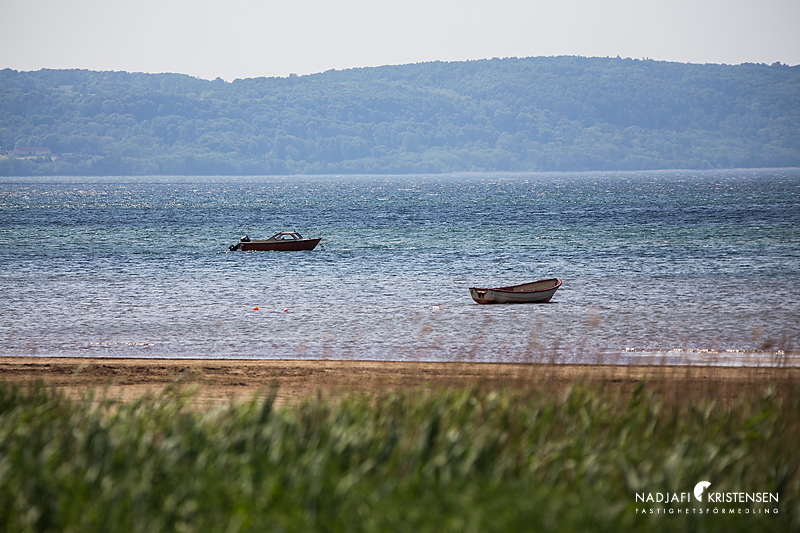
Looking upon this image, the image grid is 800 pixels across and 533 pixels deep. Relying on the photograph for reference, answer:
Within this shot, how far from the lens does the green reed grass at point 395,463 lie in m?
6.51

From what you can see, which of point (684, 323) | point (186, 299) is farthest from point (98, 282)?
point (684, 323)

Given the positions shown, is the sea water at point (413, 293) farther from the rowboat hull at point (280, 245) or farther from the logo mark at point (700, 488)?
the logo mark at point (700, 488)

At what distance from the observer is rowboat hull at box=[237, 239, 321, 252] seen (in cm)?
5616

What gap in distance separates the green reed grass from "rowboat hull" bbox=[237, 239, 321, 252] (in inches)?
1828

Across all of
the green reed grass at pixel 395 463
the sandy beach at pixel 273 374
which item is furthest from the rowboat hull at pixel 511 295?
the green reed grass at pixel 395 463

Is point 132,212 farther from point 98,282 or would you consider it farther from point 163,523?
point 163,523

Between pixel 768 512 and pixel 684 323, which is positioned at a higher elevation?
pixel 768 512

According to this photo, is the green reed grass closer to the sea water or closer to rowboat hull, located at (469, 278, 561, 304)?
the sea water

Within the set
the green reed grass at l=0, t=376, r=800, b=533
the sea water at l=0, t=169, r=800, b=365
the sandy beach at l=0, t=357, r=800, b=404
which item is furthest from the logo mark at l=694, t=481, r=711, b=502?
the sandy beach at l=0, t=357, r=800, b=404

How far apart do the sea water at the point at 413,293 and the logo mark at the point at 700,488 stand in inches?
194

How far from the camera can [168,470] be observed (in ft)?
24.4

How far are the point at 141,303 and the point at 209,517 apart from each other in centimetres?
2620

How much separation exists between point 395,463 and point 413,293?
27056 millimetres

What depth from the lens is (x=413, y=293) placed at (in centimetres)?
3472
